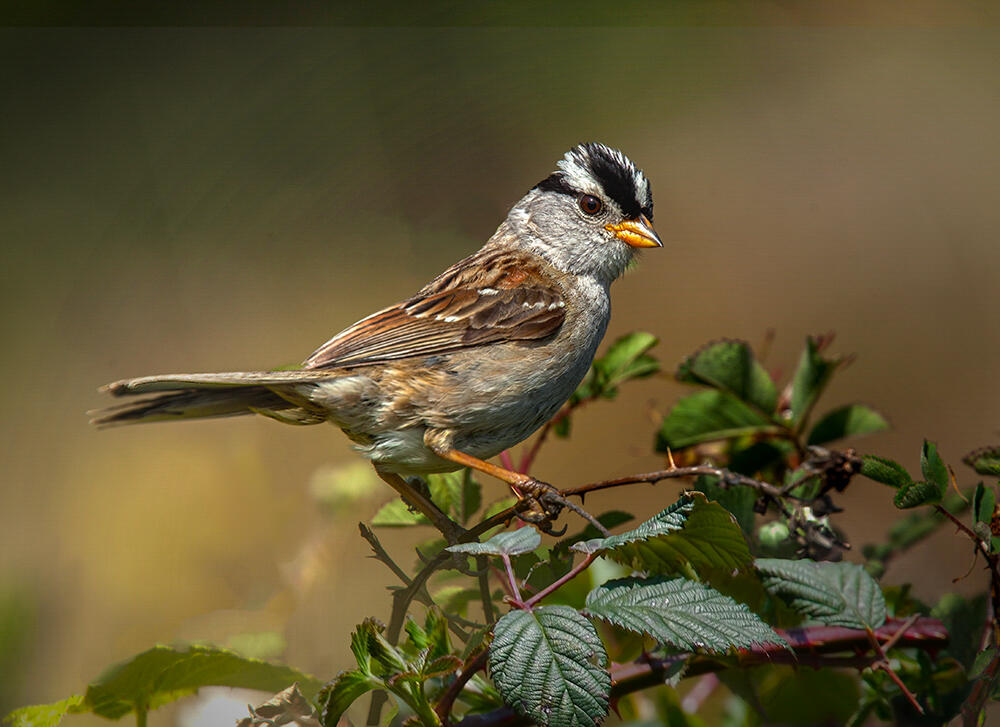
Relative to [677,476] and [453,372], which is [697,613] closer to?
[677,476]

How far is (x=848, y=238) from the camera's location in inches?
143

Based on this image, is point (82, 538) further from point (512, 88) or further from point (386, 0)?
point (386, 0)

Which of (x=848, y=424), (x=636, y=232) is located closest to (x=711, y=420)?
(x=848, y=424)

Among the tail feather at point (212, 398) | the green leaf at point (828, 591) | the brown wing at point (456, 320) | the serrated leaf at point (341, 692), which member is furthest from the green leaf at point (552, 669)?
the brown wing at point (456, 320)

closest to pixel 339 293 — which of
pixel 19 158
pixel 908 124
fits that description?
pixel 19 158

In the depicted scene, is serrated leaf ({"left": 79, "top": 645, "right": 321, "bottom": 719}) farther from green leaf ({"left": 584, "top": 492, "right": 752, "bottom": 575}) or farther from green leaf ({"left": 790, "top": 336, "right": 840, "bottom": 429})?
green leaf ({"left": 790, "top": 336, "right": 840, "bottom": 429})

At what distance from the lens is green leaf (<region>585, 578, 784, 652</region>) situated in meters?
0.79

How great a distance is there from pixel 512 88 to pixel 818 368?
3630mm

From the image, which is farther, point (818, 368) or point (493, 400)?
point (493, 400)

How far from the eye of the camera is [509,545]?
0.83 meters

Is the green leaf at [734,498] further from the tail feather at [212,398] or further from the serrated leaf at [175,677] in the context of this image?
the tail feather at [212,398]

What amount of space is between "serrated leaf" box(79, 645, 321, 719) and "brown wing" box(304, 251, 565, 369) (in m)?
0.69

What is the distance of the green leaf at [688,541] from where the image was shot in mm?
822

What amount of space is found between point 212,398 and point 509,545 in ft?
2.45
